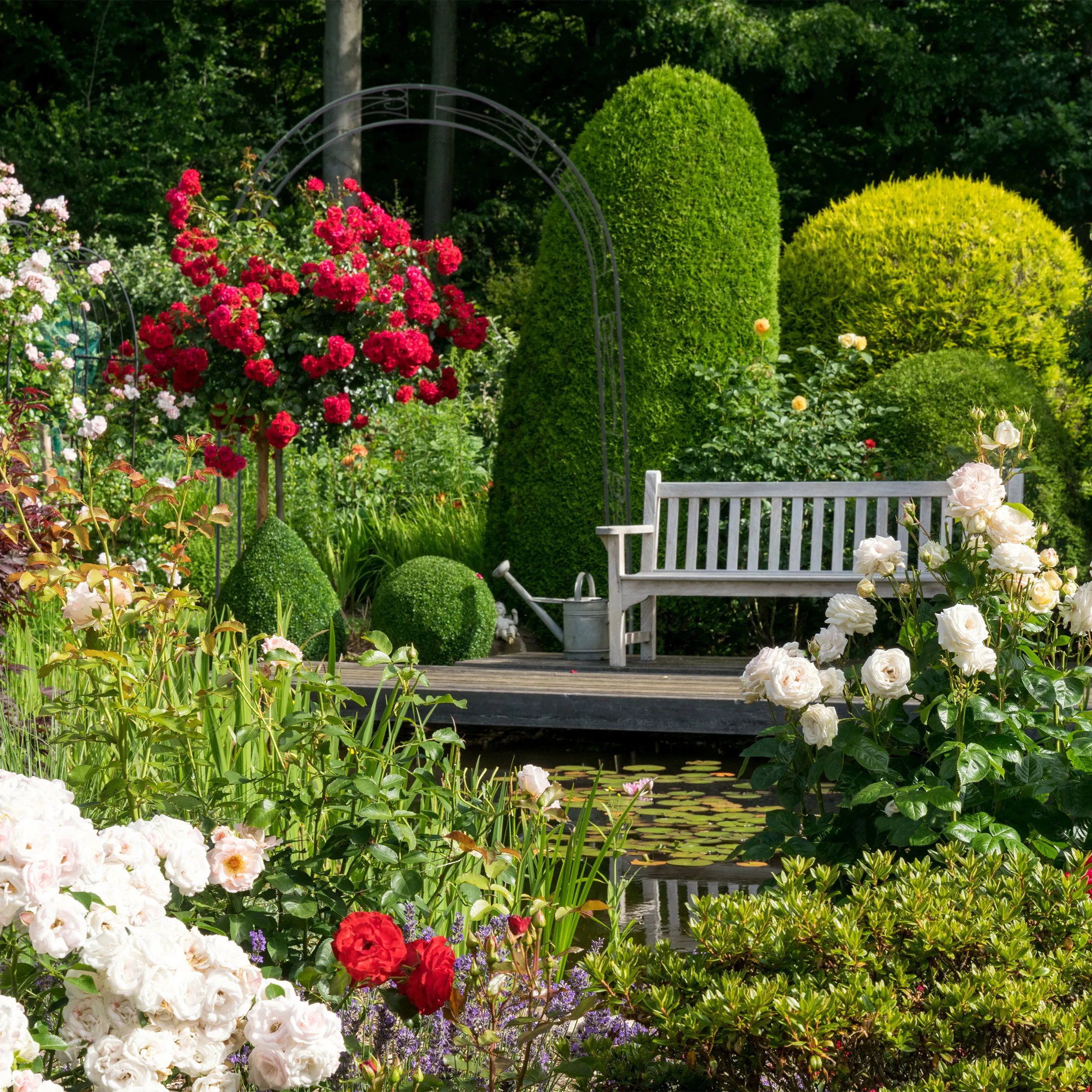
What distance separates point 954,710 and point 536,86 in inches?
577

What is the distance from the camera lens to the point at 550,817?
6.11ft

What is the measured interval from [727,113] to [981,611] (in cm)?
506

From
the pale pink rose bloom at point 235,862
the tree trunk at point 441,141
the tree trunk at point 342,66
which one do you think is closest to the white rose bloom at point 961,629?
the pale pink rose bloom at point 235,862

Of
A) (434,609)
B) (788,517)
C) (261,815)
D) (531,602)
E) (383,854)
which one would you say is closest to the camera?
(261,815)

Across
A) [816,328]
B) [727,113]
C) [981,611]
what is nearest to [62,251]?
[727,113]

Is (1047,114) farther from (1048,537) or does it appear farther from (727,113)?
(1048,537)

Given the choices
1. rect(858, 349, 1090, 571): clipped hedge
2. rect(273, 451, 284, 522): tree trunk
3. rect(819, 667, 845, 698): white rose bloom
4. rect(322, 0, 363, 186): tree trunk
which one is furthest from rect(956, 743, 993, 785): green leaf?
rect(322, 0, 363, 186): tree trunk

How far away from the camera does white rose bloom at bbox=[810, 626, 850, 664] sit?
7.38 feet

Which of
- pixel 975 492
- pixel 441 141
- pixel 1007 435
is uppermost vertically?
pixel 441 141

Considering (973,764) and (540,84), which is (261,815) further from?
(540,84)

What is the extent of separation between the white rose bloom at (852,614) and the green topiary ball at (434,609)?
367 centimetres

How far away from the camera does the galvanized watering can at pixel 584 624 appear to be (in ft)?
20.1

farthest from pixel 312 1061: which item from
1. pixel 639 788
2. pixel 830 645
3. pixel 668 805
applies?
pixel 668 805

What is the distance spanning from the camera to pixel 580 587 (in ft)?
19.9
